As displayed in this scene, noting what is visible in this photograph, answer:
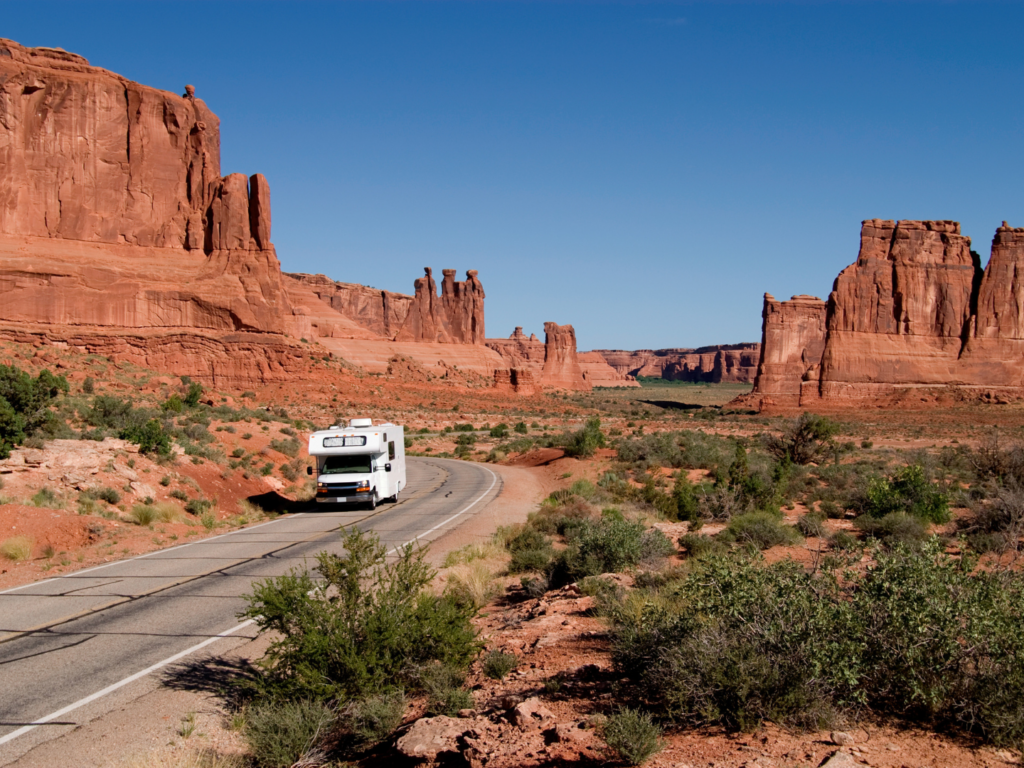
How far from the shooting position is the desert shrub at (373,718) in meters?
5.63

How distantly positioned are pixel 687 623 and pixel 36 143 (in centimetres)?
5976

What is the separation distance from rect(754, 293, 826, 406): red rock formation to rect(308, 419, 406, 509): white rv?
256 feet

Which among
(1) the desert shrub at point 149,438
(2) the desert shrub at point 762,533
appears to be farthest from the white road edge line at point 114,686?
(1) the desert shrub at point 149,438

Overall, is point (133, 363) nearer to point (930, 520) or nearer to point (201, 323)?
point (201, 323)

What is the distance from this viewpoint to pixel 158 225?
5316 cm

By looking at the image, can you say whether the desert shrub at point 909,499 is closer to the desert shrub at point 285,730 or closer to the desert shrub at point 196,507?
the desert shrub at point 285,730

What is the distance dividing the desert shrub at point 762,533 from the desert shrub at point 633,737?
7293 millimetres

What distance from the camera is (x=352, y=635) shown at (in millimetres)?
6391

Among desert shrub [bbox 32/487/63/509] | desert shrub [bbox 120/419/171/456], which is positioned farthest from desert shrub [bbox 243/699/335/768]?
desert shrub [bbox 120/419/171/456]

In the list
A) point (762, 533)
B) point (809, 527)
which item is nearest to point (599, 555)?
point (762, 533)

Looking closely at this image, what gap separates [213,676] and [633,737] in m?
4.53

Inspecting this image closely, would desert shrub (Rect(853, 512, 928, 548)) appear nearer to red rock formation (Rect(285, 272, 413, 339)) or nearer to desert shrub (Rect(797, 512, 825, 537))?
desert shrub (Rect(797, 512, 825, 537))

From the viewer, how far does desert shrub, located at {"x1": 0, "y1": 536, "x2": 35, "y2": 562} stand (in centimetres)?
1233

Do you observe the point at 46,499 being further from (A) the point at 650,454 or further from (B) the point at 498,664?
(A) the point at 650,454
